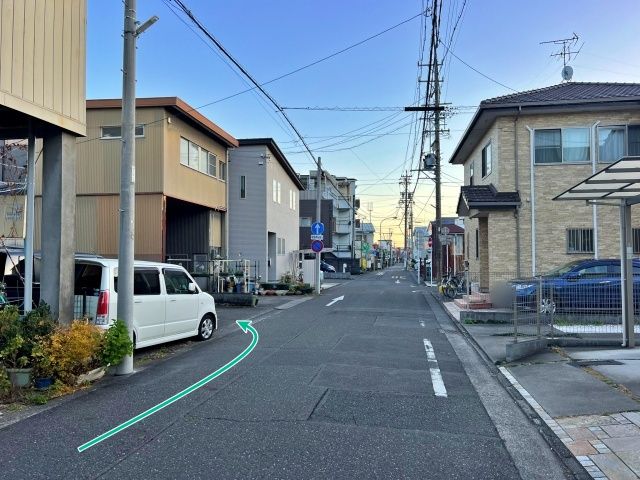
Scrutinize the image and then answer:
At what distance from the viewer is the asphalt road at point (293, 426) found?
4242 millimetres

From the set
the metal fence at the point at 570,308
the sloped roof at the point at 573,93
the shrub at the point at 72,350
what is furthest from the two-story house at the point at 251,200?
the shrub at the point at 72,350

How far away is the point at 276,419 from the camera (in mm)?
5434

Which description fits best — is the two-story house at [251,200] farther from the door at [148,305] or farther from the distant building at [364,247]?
the distant building at [364,247]

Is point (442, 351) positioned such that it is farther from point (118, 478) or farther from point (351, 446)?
point (118, 478)

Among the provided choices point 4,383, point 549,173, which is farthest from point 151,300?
point 549,173

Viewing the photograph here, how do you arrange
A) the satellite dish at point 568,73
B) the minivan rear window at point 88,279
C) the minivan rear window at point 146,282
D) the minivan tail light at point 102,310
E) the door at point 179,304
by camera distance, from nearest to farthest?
the minivan tail light at point 102,310
the minivan rear window at point 88,279
the minivan rear window at point 146,282
the door at point 179,304
the satellite dish at point 568,73

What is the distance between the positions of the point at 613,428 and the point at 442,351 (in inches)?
194

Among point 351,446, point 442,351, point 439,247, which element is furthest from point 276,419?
point 439,247

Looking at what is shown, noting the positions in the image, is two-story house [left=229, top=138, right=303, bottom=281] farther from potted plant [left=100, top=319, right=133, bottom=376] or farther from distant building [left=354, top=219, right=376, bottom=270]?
distant building [left=354, top=219, right=376, bottom=270]

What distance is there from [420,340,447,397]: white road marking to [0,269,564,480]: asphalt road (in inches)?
1.2

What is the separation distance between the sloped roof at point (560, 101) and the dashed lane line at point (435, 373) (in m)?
10.3

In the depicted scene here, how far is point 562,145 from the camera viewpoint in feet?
58.3

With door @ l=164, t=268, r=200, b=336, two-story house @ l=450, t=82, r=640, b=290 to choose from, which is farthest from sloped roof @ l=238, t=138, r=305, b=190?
door @ l=164, t=268, r=200, b=336
